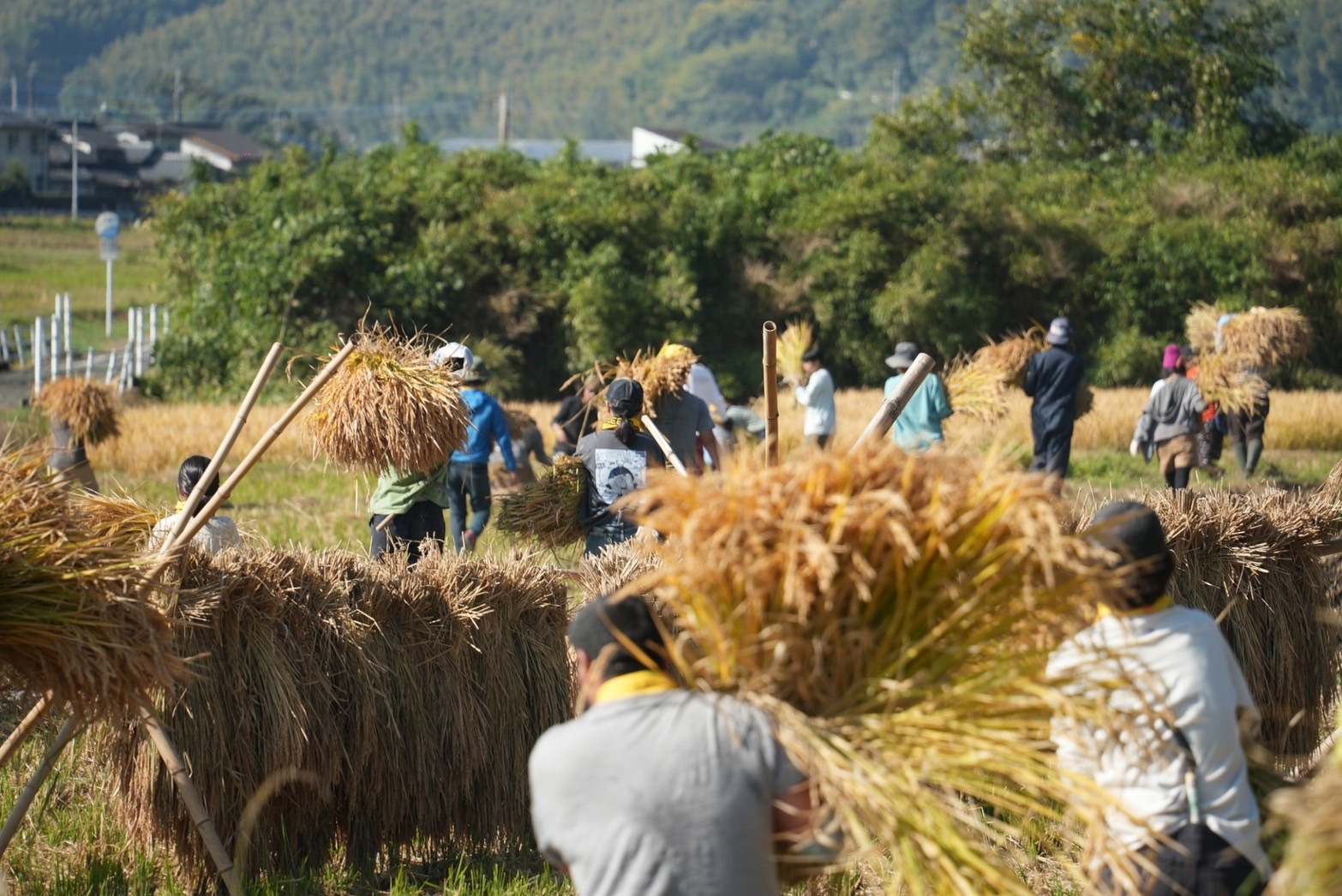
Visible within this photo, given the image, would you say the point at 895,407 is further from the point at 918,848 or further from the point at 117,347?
the point at 117,347

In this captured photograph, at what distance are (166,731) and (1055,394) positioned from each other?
8.39m

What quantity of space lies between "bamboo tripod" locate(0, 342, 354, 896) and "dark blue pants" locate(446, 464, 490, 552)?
16.1ft

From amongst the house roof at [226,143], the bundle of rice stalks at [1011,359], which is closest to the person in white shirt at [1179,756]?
the bundle of rice stalks at [1011,359]

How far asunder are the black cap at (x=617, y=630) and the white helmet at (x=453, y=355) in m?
3.98

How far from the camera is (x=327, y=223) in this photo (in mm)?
27344

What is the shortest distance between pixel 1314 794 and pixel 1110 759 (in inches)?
39.4

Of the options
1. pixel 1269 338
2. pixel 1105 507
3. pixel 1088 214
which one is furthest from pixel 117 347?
pixel 1105 507

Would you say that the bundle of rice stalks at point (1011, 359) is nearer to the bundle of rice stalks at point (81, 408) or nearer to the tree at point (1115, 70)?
the bundle of rice stalks at point (81, 408)

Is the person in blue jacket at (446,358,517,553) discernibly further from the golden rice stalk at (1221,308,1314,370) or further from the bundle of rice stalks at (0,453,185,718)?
the golden rice stalk at (1221,308,1314,370)

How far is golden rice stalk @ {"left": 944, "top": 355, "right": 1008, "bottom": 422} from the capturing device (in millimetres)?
12488

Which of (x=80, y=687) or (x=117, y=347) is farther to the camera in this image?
(x=117, y=347)

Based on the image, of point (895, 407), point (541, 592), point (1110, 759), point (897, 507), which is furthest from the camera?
point (541, 592)

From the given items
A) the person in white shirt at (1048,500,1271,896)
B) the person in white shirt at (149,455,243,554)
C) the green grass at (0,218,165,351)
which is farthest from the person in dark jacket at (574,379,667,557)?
the green grass at (0,218,165,351)

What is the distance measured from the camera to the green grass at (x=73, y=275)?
41.7 meters
